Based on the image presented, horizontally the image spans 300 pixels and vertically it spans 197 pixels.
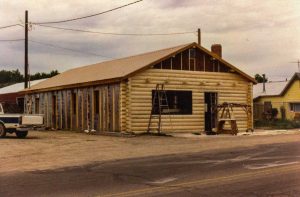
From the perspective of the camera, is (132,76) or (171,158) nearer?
(171,158)

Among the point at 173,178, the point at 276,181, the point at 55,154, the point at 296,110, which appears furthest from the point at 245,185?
the point at 296,110

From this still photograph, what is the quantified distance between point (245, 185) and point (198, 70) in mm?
18588

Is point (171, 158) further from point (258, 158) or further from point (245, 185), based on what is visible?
point (245, 185)

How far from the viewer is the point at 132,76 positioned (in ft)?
83.0

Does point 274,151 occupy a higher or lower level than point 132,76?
lower

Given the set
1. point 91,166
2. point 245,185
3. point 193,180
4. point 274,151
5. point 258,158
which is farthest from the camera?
point 274,151

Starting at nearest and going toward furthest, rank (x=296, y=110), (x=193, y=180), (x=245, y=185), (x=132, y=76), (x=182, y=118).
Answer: (x=245, y=185)
(x=193, y=180)
(x=132, y=76)
(x=182, y=118)
(x=296, y=110)

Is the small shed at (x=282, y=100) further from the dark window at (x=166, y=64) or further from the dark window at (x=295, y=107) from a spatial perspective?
the dark window at (x=166, y=64)

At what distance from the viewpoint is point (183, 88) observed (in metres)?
27.3

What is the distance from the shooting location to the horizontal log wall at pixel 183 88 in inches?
1005

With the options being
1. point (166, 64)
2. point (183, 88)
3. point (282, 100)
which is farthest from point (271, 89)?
point (166, 64)

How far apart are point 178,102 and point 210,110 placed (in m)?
2.37

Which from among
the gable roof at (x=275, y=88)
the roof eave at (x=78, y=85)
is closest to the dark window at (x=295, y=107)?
the gable roof at (x=275, y=88)

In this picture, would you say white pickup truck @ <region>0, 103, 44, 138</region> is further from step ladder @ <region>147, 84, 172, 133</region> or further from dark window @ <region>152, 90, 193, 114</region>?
dark window @ <region>152, 90, 193, 114</region>
